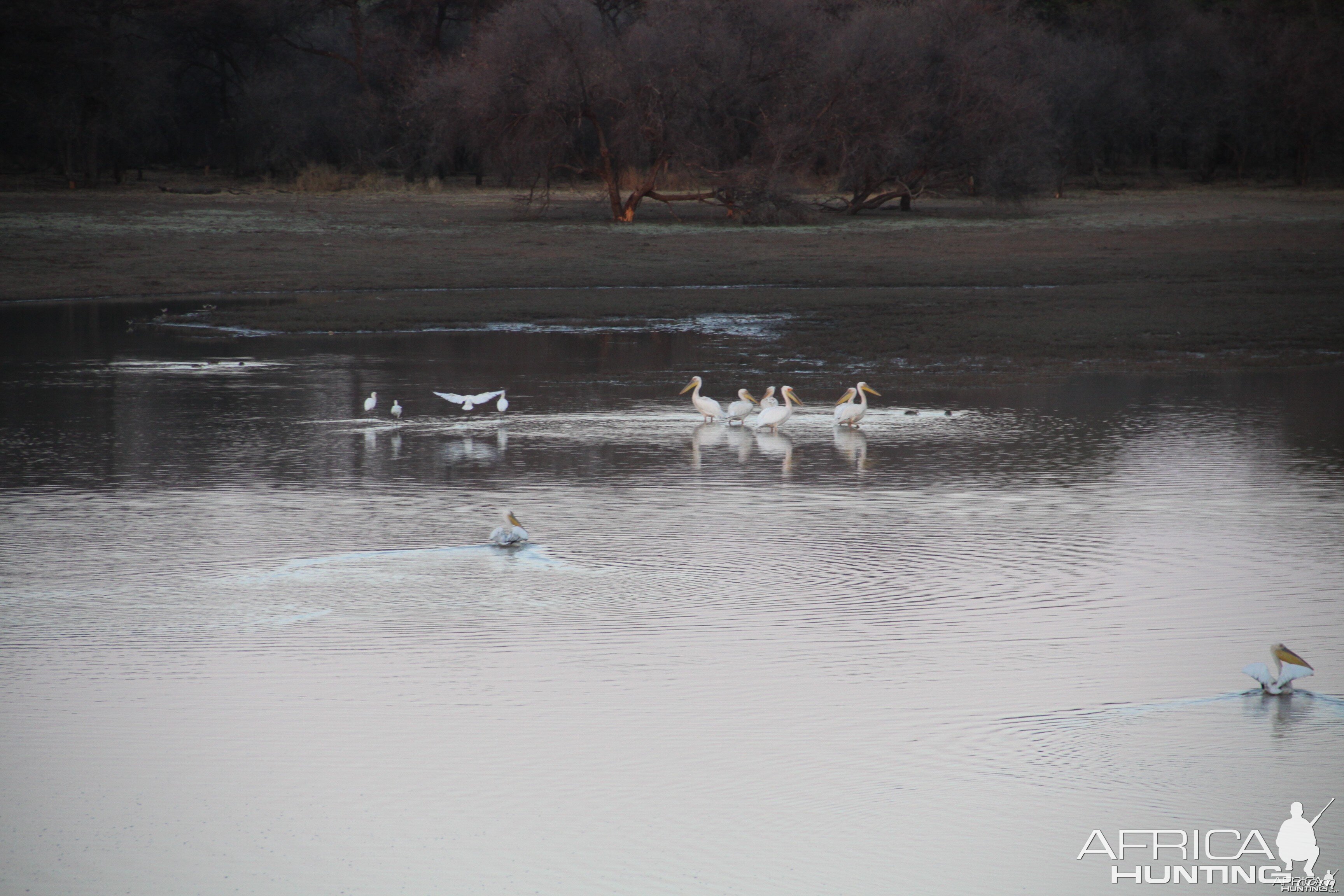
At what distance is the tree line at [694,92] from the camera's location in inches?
1534

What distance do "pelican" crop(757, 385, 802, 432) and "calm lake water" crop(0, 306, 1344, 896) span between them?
20 centimetres

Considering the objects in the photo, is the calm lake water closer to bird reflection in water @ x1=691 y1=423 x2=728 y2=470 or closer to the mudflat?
bird reflection in water @ x1=691 y1=423 x2=728 y2=470

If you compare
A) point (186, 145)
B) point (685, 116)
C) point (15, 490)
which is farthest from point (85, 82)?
point (15, 490)

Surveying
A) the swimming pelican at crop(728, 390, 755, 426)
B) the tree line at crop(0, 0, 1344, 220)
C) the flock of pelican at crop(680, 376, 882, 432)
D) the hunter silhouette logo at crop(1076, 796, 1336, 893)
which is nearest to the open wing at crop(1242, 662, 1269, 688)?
the hunter silhouette logo at crop(1076, 796, 1336, 893)

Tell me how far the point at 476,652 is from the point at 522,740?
1050 mm

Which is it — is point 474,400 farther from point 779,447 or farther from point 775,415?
point 779,447

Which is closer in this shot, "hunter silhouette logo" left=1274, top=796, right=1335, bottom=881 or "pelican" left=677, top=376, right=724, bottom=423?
"hunter silhouette logo" left=1274, top=796, right=1335, bottom=881

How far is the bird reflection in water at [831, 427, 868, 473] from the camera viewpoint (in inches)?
434

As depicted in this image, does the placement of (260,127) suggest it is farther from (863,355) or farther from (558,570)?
(558,570)

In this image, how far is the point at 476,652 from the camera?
6457 millimetres

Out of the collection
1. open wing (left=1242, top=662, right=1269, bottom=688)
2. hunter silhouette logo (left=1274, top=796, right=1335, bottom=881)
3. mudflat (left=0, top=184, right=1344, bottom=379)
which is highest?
mudflat (left=0, top=184, right=1344, bottom=379)

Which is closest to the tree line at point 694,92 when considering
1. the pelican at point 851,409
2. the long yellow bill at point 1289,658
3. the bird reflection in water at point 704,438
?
the pelican at point 851,409

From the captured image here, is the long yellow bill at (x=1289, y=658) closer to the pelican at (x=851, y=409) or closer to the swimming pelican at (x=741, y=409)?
the pelican at (x=851, y=409)

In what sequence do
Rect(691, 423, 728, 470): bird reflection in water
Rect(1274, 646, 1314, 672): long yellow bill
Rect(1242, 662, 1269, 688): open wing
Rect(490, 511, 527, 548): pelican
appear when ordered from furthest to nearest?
Rect(691, 423, 728, 470): bird reflection in water < Rect(490, 511, 527, 548): pelican < Rect(1242, 662, 1269, 688): open wing < Rect(1274, 646, 1314, 672): long yellow bill
